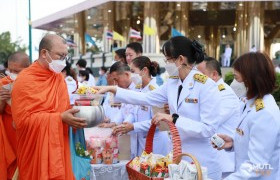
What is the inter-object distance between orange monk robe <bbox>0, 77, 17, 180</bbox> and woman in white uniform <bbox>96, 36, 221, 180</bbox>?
1637mm

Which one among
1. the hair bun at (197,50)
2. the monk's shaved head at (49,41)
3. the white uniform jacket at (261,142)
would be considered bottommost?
the white uniform jacket at (261,142)

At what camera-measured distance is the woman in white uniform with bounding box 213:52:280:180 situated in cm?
329

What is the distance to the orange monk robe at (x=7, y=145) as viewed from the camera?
206 inches

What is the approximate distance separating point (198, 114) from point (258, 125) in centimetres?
115

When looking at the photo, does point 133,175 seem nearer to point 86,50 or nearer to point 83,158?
point 83,158

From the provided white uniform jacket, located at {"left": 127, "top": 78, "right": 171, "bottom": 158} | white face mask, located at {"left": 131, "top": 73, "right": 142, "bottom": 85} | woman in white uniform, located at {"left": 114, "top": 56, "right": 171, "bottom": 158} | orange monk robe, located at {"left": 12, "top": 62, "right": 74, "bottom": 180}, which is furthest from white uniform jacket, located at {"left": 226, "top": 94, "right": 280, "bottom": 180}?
white face mask, located at {"left": 131, "top": 73, "right": 142, "bottom": 85}

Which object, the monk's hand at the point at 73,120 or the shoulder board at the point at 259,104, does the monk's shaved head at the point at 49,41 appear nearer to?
the monk's hand at the point at 73,120

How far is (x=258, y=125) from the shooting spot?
3336 mm

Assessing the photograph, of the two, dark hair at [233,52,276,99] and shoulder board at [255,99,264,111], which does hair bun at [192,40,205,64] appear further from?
shoulder board at [255,99,264,111]

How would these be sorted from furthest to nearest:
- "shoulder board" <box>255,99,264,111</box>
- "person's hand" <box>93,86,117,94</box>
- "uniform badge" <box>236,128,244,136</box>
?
"person's hand" <box>93,86,117,94</box> → "uniform badge" <box>236,128,244,136</box> → "shoulder board" <box>255,99,264,111</box>

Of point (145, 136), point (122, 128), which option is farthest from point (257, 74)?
point (145, 136)

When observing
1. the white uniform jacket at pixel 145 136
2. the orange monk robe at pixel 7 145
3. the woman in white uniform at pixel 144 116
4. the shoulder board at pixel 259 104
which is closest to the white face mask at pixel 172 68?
the woman in white uniform at pixel 144 116

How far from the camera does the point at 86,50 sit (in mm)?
43594

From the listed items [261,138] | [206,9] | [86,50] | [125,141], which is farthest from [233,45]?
[261,138]
